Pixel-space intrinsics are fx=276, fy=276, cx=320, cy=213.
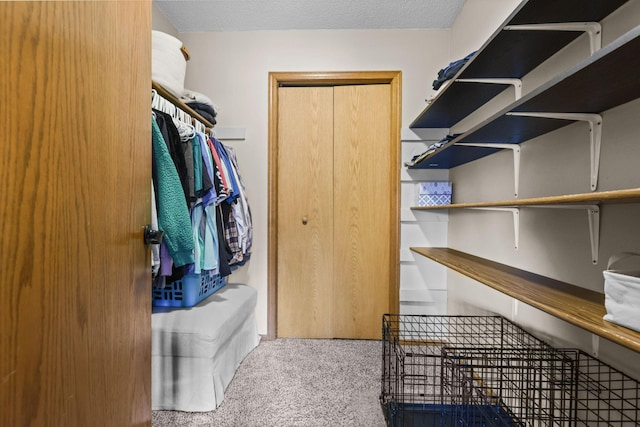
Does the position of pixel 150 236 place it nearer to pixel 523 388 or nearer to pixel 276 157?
pixel 276 157

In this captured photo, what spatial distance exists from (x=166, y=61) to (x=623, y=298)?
1949mm

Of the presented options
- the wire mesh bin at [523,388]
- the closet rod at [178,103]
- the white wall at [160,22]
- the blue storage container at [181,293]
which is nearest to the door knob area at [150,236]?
the blue storage container at [181,293]

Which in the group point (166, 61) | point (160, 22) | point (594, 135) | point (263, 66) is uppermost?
point (160, 22)

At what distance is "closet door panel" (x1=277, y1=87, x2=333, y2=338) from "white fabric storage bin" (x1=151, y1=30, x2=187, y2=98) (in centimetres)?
81

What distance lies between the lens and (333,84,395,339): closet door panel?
2.15 meters

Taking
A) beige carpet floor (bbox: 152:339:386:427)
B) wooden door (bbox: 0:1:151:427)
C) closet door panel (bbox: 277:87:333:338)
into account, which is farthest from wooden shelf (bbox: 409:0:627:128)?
beige carpet floor (bbox: 152:339:386:427)

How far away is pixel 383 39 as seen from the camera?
2.09 m

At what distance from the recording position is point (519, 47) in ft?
3.45

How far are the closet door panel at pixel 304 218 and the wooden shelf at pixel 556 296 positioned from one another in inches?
41.8

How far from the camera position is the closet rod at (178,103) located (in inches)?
55.2

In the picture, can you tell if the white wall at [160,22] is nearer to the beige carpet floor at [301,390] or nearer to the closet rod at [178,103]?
the closet rod at [178,103]

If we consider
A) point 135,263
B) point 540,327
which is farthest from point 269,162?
point 540,327

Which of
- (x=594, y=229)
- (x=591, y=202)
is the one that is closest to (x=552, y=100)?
(x=591, y=202)

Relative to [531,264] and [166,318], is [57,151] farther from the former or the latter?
[531,264]
